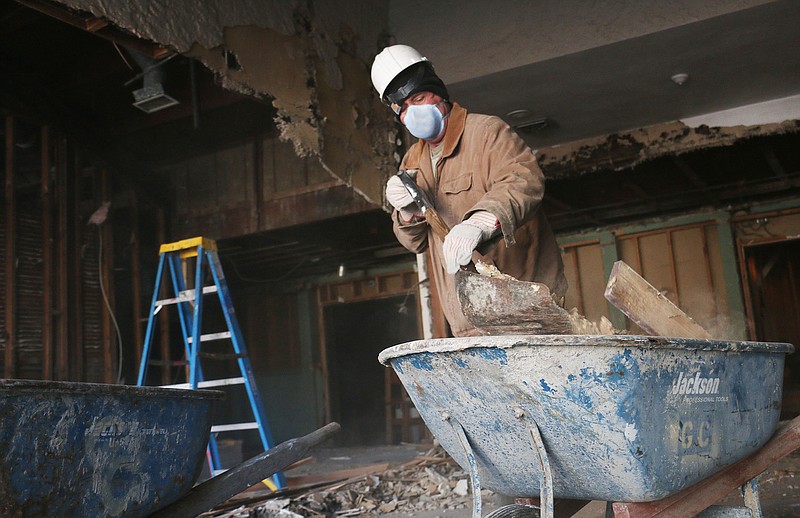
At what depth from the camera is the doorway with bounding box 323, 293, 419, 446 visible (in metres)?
11.6

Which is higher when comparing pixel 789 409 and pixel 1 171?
pixel 1 171

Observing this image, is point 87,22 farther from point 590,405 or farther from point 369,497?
point 369,497

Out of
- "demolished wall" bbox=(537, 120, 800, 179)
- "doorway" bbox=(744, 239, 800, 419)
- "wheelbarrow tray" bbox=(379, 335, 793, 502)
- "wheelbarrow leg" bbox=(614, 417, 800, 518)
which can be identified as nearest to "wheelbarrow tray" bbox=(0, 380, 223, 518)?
"wheelbarrow tray" bbox=(379, 335, 793, 502)

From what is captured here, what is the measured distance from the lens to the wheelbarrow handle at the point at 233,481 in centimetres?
256

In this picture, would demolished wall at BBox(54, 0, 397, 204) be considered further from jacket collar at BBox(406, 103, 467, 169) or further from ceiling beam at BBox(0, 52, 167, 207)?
ceiling beam at BBox(0, 52, 167, 207)

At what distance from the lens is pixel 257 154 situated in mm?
7074

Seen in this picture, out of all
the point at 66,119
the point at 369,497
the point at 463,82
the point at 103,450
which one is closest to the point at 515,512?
the point at 103,450

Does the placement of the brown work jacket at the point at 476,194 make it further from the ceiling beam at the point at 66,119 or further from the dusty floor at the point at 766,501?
the ceiling beam at the point at 66,119

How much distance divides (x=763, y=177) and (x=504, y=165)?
677 centimetres

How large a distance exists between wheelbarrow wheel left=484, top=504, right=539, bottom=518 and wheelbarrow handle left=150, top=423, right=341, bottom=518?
3.63 ft

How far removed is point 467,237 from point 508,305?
10.8 inches

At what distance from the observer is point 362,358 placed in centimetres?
1238

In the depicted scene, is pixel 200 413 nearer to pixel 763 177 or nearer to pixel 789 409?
pixel 763 177

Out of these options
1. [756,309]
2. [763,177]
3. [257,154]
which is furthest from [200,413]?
[756,309]
